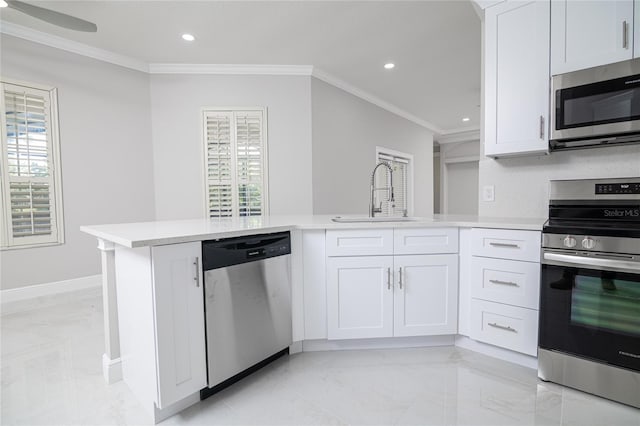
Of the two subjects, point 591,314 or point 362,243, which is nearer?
point 591,314

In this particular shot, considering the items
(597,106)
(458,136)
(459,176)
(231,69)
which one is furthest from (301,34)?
(459,176)

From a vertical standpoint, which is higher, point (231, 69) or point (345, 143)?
point (231, 69)

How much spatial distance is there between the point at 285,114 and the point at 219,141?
938mm

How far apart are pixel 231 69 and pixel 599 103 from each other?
3.74m

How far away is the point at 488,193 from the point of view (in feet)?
8.34

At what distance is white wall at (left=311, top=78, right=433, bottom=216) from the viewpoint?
4328 mm

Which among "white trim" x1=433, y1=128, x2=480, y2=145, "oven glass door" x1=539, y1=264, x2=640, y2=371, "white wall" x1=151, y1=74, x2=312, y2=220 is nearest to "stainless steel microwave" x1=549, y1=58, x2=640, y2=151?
"oven glass door" x1=539, y1=264, x2=640, y2=371

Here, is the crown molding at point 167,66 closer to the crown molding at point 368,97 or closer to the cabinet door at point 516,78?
the crown molding at point 368,97

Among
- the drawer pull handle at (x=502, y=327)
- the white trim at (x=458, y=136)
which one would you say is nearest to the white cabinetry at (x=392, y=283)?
the drawer pull handle at (x=502, y=327)

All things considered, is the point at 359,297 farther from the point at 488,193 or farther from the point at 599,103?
the point at 599,103

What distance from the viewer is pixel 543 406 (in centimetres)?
156

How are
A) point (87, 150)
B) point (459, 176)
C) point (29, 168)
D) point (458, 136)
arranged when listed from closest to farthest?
point (29, 168), point (87, 150), point (458, 136), point (459, 176)

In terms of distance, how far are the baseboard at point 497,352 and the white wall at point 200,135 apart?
Result: 2.57m

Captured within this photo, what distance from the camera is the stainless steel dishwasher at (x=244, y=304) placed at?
1.58m
